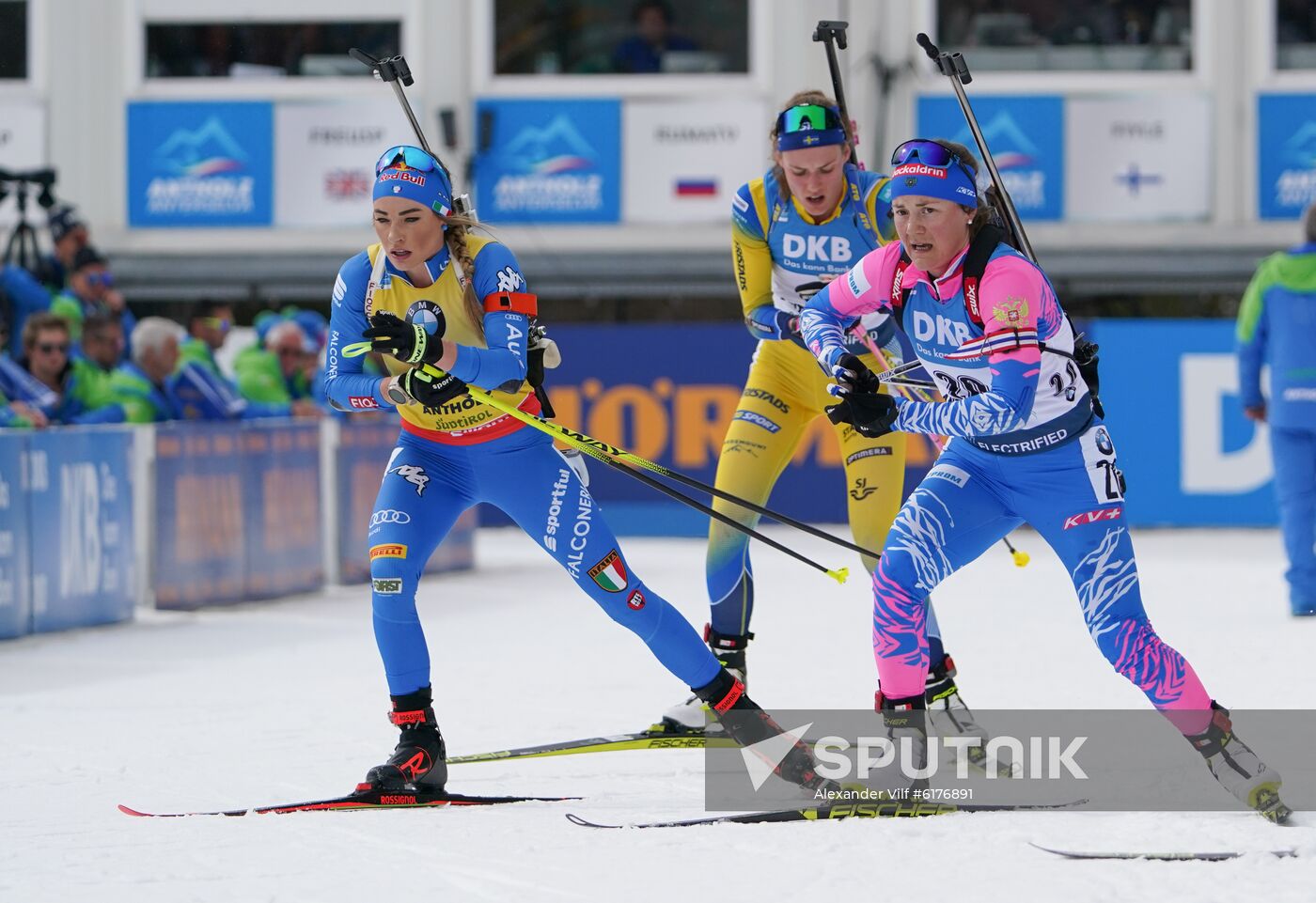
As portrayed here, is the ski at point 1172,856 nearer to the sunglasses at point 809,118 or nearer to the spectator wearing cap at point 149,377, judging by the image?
the sunglasses at point 809,118

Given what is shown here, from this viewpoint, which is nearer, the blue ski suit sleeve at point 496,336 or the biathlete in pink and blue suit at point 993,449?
the biathlete in pink and blue suit at point 993,449

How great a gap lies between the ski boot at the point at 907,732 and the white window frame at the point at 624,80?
45.1 ft

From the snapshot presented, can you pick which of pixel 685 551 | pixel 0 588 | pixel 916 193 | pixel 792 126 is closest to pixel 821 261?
pixel 792 126

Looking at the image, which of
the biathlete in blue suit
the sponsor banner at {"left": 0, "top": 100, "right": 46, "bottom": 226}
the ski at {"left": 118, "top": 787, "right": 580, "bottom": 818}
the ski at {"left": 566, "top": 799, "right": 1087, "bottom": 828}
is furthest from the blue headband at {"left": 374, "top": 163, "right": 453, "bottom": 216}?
the sponsor banner at {"left": 0, "top": 100, "right": 46, "bottom": 226}

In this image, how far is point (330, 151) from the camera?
1883 centimetres

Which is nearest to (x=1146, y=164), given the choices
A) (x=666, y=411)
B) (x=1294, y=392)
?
(x=666, y=411)

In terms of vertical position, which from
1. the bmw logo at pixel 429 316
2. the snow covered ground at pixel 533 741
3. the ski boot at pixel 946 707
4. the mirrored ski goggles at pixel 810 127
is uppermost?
the mirrored ski goggles at pixel 810 127

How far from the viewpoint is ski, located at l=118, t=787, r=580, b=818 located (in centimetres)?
538

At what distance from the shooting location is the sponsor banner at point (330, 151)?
1877 centimetres

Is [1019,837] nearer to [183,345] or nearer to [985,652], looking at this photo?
[985,652]

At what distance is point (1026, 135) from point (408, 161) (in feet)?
44.8

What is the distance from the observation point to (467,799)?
5504 mm

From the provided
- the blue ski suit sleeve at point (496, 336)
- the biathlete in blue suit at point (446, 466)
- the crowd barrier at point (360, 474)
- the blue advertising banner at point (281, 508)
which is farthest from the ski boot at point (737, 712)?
the blue advertising banner at point (281, 508)

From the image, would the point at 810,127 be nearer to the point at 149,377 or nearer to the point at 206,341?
the point at 149,377
